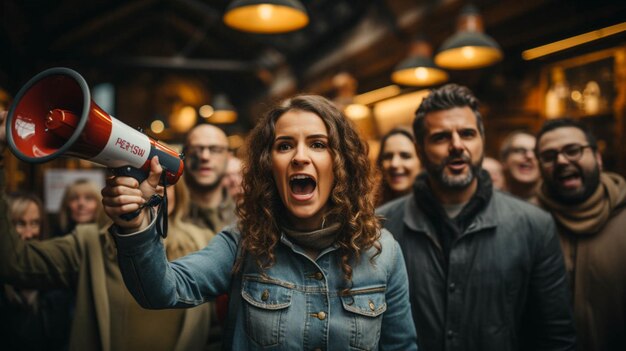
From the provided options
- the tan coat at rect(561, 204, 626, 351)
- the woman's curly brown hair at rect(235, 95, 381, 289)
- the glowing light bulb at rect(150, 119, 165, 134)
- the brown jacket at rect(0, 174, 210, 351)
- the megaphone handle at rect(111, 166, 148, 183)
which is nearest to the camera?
the megaphone handle at rect(111, 166, 148, 183)

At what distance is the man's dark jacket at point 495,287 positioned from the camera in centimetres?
218

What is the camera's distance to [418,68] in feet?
15.4

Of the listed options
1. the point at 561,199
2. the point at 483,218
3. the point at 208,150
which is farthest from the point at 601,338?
the point at 208,150

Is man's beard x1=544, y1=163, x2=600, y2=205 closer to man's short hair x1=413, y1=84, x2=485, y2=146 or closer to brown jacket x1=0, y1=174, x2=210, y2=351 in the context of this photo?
man's short hair x1=413, y1=84, x2=485, y2=146

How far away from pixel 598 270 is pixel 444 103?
48.2 inches

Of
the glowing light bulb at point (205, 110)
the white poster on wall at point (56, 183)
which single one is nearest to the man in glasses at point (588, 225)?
the white poster on wall at point (56, 183)

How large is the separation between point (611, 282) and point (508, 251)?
0.72 meters

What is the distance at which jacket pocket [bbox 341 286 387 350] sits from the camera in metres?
1.62

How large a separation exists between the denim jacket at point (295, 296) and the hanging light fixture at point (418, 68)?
3318 mm

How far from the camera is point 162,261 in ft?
4.53

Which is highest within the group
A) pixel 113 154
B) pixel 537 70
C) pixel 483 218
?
pixel 537 70

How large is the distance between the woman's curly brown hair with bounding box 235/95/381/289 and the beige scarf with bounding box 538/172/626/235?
147 cm

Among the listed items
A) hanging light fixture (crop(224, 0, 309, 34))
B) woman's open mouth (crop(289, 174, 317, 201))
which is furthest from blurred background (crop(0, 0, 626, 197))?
woman's open mouth (crop(289, 174, 317, 201))

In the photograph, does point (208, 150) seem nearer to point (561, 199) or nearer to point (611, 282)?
point (561, 199)
